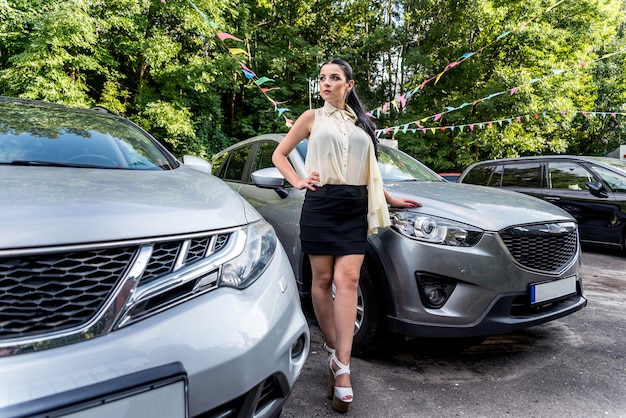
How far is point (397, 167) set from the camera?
3471 mm

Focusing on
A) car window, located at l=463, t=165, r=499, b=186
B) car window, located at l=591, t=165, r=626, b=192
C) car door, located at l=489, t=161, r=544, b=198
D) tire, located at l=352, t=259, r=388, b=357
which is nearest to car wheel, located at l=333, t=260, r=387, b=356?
tire, located at l=352, t=259, r=388, b=357

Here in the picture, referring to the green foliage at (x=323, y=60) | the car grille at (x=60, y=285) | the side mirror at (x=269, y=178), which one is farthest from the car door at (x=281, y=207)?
the green foliage at (x=323, y=60)

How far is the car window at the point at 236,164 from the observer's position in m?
4.10

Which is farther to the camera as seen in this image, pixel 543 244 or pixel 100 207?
pixel 543 244

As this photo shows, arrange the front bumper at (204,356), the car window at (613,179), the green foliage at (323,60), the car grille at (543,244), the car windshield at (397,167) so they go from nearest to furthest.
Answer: the front bumper at (204,356), the car grille at (543,244), the car windshield at (397,167), the car window at (613,179), the green foliage at (323,60)

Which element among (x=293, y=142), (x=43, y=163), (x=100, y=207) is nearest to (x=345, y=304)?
(x=293, y=142)

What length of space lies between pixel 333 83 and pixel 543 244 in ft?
5.10

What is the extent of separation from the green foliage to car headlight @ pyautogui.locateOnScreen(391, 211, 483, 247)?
34.8 feet

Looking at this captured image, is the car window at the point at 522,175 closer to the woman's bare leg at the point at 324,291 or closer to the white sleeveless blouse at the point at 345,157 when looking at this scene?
the white sleeveless blouse at the point at 345,157

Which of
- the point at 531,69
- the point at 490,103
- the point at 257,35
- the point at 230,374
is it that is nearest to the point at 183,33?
the point at 257,35

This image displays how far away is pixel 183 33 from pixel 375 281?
15529 millimetres

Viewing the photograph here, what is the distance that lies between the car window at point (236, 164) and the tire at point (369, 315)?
2.06 metres

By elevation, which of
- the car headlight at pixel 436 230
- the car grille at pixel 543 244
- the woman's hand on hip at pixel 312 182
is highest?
the woman's hand on hip at pixel 312 182

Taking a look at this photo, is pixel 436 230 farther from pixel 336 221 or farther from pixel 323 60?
pixel 323 60
